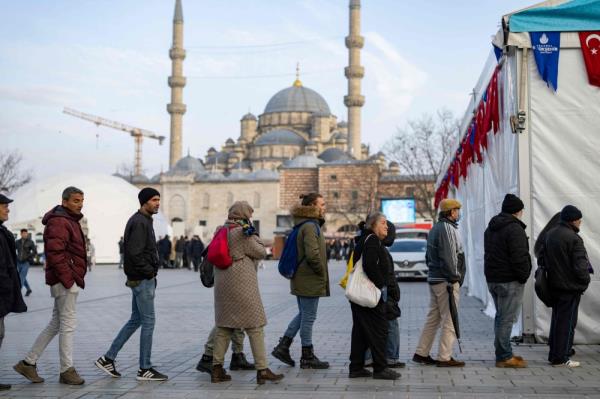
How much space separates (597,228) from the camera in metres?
8.22

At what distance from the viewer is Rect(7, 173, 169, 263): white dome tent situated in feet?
136

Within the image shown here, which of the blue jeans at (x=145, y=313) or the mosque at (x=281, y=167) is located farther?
the mosque at (x=281, y=167)

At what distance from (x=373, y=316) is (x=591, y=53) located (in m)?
3.83

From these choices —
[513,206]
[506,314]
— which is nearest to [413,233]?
[513,206]

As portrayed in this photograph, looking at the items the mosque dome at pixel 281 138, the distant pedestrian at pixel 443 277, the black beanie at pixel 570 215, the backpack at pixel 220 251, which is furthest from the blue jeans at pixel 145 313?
the mosque dome at pixel 281 138

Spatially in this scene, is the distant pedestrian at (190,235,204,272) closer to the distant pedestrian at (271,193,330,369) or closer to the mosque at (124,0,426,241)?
the distant pedestrian at (271,193,330,369)

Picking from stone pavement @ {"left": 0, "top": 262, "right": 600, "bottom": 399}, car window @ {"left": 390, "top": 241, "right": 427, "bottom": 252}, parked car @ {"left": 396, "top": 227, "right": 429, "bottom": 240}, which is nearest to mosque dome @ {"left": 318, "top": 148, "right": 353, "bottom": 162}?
parked car @ {"left": 396, "top": 227, "right": 429, "bottom": 240}

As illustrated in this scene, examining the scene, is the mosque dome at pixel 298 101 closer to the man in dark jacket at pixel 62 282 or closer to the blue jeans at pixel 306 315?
the blue jeans at pixel 306 315

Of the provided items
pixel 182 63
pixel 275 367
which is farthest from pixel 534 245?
pixel 182 63

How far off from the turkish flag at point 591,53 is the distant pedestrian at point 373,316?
313cm

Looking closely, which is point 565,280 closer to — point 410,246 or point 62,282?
point 62,282

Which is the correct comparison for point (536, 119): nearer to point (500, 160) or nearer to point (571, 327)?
point (500, 160)

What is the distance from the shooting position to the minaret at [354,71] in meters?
68.6

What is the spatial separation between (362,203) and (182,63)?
20.8m
